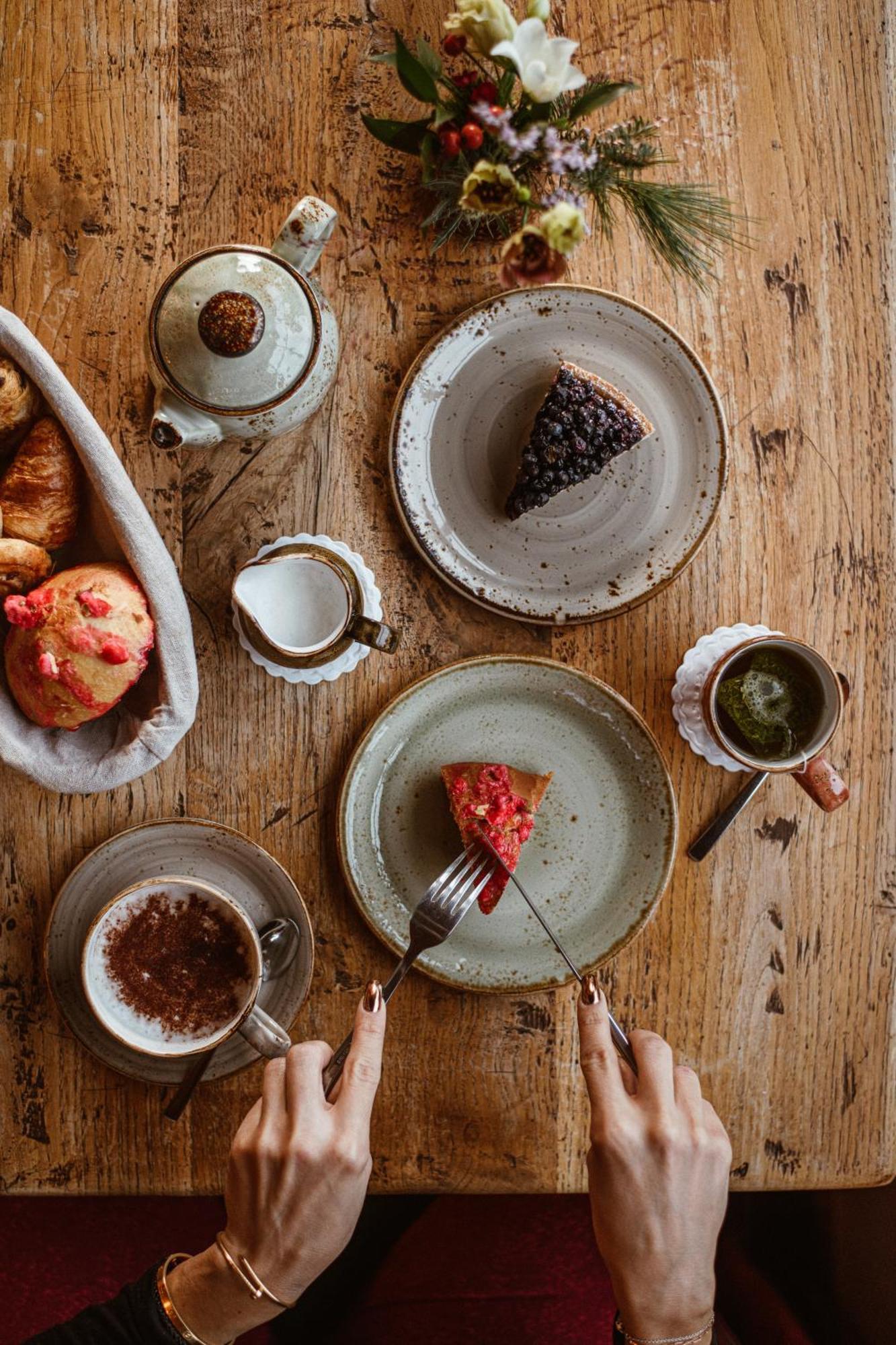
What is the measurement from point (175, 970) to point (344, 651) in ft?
1.86

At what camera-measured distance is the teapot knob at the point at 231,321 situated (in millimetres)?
1223

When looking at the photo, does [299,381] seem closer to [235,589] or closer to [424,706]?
[235,589]

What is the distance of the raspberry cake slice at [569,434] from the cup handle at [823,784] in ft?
1.96

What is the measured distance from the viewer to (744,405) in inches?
61.4

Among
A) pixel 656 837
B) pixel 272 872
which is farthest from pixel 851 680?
pixel 272 872

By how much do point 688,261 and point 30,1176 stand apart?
1845mm

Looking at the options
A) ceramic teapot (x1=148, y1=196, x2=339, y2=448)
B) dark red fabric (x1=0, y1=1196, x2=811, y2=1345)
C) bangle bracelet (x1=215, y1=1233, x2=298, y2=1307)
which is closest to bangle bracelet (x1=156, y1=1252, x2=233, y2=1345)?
bangle bracelet (x1=215, y1=1233, x2=298, y2=1307)

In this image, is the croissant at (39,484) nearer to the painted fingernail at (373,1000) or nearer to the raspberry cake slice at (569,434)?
the raspberry cake slice at (569,434)

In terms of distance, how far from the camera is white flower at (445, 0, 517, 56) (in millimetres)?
1149

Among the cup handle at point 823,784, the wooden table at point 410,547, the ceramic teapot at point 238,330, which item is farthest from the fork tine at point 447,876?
the ceramic teapot at point 238,330

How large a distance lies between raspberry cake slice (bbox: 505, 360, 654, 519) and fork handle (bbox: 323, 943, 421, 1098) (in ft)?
2.41

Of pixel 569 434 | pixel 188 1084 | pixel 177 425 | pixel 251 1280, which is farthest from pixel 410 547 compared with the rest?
pixel 251 1280

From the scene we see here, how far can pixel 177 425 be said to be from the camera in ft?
4.26

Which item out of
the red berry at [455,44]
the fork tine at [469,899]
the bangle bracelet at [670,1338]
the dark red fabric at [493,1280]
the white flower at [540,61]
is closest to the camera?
the white flower at [540,61]
